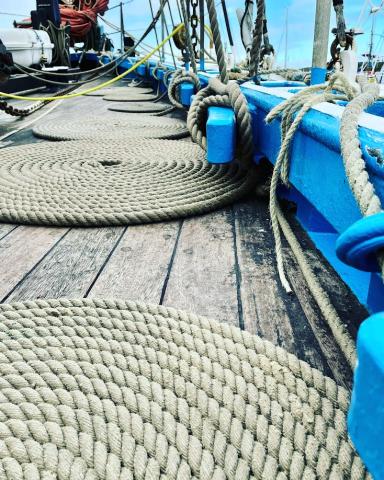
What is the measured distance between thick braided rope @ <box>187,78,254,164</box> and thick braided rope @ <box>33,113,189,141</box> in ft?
2.26

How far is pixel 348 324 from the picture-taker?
940mm

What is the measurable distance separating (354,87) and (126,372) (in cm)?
71

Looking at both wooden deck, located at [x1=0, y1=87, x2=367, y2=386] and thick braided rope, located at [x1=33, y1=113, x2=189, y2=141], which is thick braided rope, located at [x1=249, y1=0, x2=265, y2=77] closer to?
wooden deck, located at [x1=0, y1=87, x2=367, y2=386]

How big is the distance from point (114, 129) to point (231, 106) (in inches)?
52.7

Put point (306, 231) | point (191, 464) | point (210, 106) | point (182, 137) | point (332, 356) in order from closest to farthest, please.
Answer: point (191, 464)
point (332, 356)
point (306, 231)
point (210, 106)
point (182, 137)

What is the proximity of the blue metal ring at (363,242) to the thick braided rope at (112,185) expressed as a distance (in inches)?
40.9

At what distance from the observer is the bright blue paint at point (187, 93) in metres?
3.14

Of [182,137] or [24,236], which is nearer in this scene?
[24,236]

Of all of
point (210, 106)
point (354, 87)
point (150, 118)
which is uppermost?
point (354, 87)

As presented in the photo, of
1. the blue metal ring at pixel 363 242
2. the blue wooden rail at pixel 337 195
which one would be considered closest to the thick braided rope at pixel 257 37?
the blue wooden rail at pixel 337 195

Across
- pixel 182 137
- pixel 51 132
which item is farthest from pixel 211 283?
pixel 51 132

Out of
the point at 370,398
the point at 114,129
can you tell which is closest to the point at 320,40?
the point at 370,398

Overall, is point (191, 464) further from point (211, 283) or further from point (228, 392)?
point (211, 283)

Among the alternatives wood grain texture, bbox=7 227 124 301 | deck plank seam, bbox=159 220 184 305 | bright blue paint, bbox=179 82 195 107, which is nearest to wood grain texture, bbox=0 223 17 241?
wood grain texture, bbox=7 227 124 301
